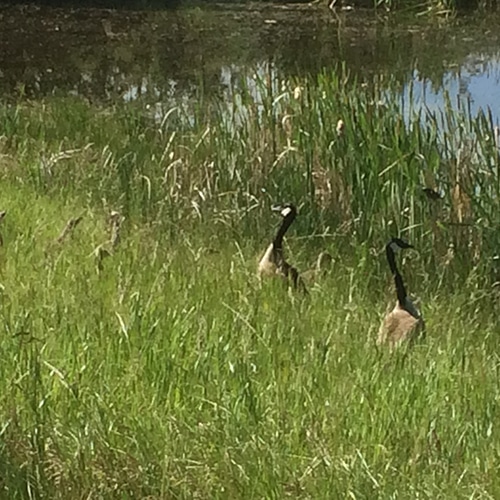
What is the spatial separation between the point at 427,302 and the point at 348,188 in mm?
758

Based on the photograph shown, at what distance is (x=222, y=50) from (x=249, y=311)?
8.44m

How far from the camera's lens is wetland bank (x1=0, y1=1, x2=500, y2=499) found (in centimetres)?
198

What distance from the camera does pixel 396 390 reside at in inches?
91.3

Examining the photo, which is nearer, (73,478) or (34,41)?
(73,478)

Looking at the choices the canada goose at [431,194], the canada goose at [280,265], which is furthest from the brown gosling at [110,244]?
the canada goose at [431,194]

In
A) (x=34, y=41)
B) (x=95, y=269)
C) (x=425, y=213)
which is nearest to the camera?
(x=95, y=269)

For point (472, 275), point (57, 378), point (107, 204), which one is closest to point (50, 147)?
point (107, 204)

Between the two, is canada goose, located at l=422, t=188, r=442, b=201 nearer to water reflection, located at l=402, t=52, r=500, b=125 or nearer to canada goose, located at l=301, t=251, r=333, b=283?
canada goose, located at l=301, t=251, r=333, b=283

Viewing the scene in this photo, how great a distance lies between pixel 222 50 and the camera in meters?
10.9

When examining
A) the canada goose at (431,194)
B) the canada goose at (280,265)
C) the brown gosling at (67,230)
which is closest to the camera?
the canada goose at (280,265)

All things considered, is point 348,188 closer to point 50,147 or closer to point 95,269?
point 95,269

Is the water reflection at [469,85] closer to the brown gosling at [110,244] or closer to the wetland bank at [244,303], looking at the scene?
the wetland bank at [244,303]

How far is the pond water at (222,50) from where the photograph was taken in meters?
8.38

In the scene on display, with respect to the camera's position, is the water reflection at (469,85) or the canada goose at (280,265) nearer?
the canada goose at (280,265)
